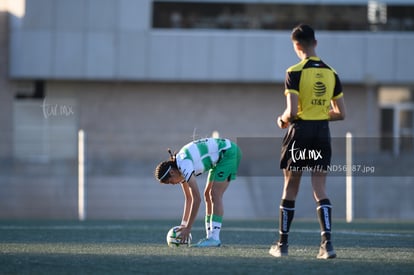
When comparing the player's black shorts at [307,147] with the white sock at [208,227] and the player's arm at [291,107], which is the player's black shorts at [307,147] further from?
the white sock at [208,227]

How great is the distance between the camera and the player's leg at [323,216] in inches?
274

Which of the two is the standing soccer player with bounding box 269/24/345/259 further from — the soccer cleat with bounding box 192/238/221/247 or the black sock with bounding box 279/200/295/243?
the soccer cleat with bounding box 192/238/221/247

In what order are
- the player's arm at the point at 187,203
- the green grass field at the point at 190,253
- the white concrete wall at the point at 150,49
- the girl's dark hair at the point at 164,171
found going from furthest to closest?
1. the white concrete wall at the point at 150,49
2. the player's arm at the point at 187,203
3. the girl's dark hair at the point at 164,171
4. the green grass field at the point at 190,253

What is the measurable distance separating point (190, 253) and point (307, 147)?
4.38 feet

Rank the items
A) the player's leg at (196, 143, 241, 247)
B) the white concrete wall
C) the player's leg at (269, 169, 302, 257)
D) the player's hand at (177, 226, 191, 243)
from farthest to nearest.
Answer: the white concrete wall
the player's leg at (196, 143, 241, 247)
the player's hand at (177, 226, 191, 243)
the player's leg at (269, 169, 302, 257)

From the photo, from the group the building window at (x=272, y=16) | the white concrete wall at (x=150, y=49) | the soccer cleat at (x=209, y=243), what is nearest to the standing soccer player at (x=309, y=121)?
the soccer cleat at (x=209, y=243)

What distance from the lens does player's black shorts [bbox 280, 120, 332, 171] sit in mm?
7070

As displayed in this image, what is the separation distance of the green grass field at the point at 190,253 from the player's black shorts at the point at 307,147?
0.74 meters

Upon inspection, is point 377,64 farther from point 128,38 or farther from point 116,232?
point 116,232

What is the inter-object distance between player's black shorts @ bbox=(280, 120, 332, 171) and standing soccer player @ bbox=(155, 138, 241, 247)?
46.1 inches

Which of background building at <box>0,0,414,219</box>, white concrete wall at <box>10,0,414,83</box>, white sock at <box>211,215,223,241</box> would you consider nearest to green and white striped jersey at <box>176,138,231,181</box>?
white sock at <box>211,215,223,241</box>

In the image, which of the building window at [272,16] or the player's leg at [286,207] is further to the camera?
the building window at [272,16]

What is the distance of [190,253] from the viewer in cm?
741

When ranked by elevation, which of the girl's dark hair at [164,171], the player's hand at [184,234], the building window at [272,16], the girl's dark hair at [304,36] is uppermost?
the building window at [272,16]
